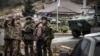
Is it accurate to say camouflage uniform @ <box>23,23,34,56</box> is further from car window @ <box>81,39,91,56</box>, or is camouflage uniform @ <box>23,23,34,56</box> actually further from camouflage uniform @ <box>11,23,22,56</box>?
car window @ <box>81,39,91,56</box>

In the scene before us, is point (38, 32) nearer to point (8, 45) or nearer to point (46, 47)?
point (46, 47)

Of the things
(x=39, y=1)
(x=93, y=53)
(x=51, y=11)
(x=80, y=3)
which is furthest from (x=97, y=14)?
(x=39, y=1)

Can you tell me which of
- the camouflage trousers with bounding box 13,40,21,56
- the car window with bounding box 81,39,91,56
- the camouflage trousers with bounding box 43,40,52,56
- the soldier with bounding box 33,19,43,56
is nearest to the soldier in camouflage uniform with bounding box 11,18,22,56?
the camouflage trousers with bounding box 13,40,21,56

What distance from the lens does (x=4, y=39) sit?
1315 centimetres

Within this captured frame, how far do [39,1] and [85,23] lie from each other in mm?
73344

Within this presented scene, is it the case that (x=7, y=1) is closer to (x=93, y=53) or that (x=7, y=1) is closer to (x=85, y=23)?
(x=85, y=23)

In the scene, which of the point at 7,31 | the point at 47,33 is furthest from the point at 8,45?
the point at 47,33

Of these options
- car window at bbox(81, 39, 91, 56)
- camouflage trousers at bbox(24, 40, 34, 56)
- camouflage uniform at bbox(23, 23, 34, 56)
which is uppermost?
car window at bbox(81, 39, 91, 56)

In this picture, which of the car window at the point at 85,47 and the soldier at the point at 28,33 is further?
the soldier at the point at 28,33

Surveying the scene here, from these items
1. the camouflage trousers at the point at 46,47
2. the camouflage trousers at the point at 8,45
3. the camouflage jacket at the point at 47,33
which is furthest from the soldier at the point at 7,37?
the camouflage jacket at the point at 47,33

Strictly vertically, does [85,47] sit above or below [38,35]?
above

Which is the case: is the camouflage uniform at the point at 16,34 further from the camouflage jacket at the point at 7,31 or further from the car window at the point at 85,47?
the car window at the point at 85,47

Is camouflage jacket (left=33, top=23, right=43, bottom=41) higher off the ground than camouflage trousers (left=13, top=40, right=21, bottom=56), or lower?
higher

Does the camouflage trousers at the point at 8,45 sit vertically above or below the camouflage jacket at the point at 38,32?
below
